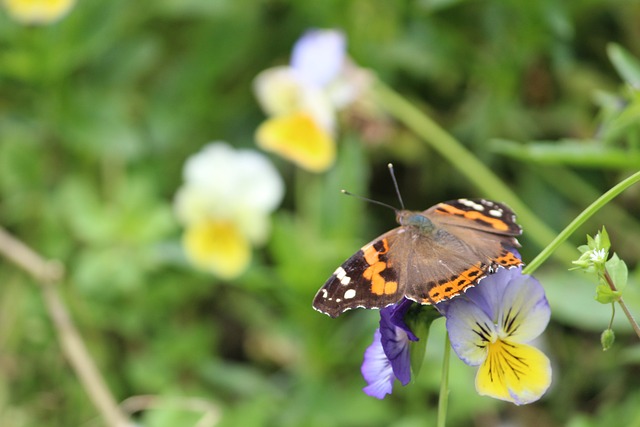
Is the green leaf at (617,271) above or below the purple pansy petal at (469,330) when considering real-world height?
below

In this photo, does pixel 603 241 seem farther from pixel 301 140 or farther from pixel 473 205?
pixel 301 140

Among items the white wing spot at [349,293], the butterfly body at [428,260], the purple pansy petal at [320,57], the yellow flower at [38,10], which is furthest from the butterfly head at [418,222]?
the yellow flower at [38,10]

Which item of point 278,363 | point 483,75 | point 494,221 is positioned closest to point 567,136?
point 483,75

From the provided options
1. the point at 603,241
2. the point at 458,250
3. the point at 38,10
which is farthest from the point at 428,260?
the point at 38,10

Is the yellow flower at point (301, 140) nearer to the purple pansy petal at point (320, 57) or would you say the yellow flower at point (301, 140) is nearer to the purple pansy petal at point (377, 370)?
the purple pansy petal at point (320, 57)

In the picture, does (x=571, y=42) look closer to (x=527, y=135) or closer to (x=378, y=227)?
(x=527, y=135)
